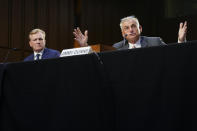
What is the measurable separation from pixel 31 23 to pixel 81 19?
1.26 m

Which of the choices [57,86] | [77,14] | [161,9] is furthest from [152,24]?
[57,86]

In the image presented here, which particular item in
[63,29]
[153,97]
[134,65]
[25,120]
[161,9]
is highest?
[161,9]

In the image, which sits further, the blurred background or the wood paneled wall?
the blurred background

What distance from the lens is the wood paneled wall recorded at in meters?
5.79

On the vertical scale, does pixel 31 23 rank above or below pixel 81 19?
below

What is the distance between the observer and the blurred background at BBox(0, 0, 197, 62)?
5910mm

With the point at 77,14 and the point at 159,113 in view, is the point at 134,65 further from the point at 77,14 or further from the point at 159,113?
the point at 77,14

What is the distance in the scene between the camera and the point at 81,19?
23.2 ft

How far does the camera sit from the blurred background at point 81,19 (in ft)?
19.4

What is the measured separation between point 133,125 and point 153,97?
0.60 ft

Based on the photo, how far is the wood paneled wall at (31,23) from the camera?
228 inches

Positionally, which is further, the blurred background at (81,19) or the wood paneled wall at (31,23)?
the blurred background at (81,19)

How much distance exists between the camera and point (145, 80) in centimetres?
181

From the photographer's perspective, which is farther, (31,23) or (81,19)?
(81,19)
